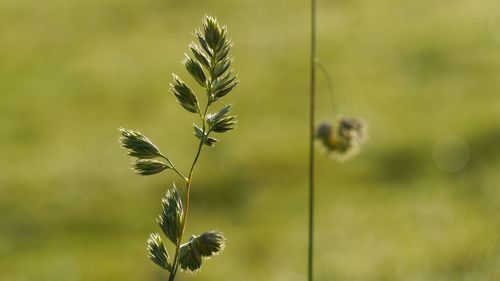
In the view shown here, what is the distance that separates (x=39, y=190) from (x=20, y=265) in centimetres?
227

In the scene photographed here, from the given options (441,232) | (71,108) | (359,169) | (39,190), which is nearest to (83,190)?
(39,190)

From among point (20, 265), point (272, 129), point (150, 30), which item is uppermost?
point (150, 30)

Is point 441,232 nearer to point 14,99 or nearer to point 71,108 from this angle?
point 71,108

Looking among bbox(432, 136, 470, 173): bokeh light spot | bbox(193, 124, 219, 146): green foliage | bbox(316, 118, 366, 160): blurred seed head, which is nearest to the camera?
bbox(193, 124, 219, 146): green foliage

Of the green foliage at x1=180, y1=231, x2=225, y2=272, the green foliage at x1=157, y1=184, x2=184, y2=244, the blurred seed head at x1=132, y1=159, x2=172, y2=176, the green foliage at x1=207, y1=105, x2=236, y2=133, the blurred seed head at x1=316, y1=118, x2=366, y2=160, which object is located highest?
the green foliage at x1=207, y1=105, x2=236, y2=133

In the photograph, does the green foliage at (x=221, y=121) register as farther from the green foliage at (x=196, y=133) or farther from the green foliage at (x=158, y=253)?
the green foliage at (x=158, y=253)

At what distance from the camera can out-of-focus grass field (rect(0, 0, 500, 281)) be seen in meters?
12.3

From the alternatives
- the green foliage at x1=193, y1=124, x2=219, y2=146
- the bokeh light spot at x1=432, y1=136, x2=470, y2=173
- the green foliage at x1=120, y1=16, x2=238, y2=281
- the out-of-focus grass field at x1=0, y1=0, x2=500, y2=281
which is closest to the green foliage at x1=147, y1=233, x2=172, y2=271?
the green foliage at x1=120, y1=16, x2=238, y2=281

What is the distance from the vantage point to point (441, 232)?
12211 mm

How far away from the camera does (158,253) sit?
3.27ft

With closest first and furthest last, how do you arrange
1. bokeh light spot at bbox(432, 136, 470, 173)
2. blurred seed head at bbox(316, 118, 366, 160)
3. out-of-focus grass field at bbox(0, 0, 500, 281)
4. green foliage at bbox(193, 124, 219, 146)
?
green foliage at bbox(193, 124, 219, 146)
blurred seed head at bbox(316, 118, 366, 160)
out-of-focus grass field at bbox(0, 0, 500, 281)
bokeh light spot at bbox(432, 136, 470, 173)

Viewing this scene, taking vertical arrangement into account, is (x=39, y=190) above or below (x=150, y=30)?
below

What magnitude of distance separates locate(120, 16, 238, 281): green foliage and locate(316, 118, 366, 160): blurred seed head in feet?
4.25

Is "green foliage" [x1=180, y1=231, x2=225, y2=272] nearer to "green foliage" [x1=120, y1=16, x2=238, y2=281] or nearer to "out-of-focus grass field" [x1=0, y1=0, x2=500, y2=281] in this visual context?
"green foliage" [x1=120, y1=16, x2=238, y2=281]
